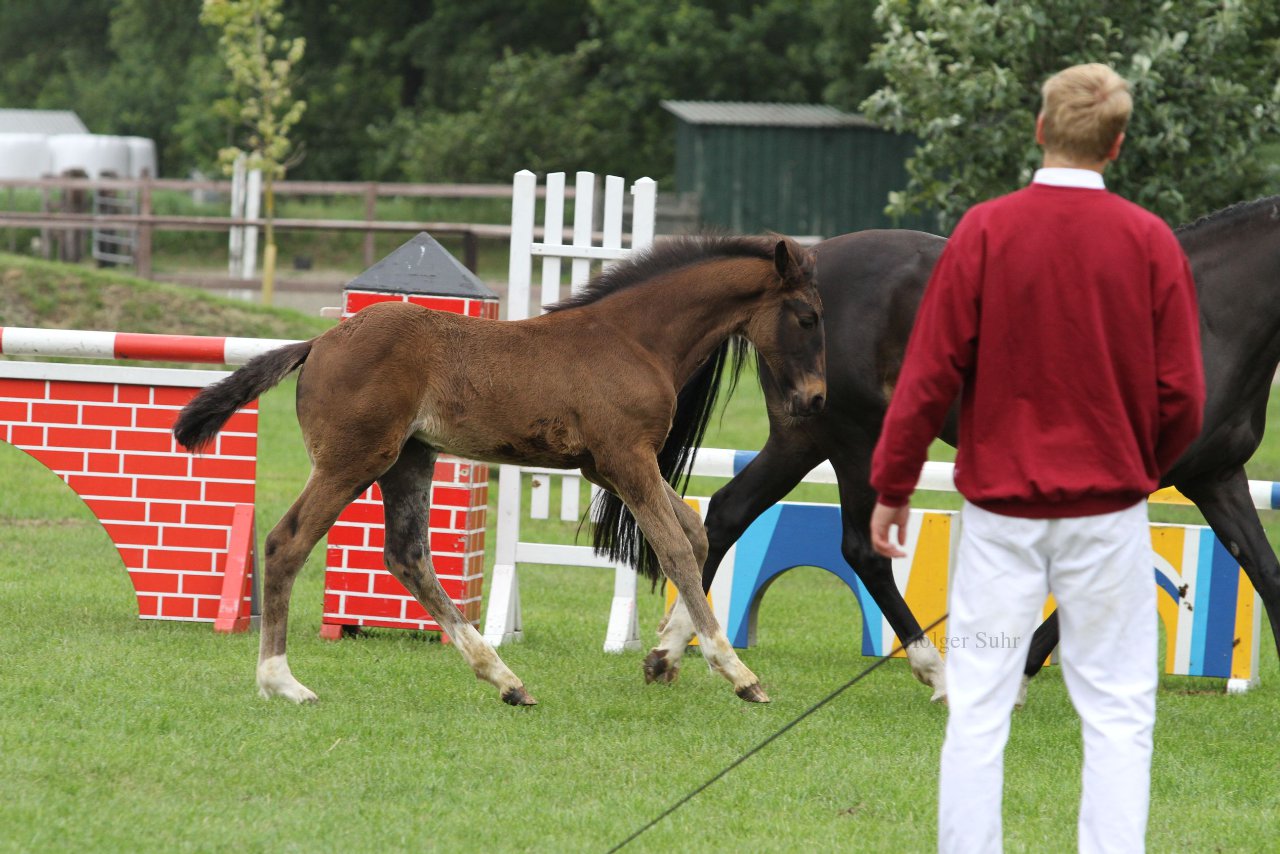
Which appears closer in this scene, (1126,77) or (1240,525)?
(1240,525)

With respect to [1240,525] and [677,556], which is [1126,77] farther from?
[677,556]

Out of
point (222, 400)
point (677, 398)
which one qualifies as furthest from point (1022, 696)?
point (222, 400)

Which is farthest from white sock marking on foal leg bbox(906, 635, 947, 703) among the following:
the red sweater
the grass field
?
the red sweater

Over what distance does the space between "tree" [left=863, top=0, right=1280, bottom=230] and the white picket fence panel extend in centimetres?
540

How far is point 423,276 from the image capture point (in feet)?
21.3

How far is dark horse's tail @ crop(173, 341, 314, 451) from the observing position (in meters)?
5.29

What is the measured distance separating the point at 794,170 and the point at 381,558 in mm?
21518

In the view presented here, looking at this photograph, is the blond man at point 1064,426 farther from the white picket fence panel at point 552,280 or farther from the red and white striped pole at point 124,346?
the red and white striped pole at point 124,346

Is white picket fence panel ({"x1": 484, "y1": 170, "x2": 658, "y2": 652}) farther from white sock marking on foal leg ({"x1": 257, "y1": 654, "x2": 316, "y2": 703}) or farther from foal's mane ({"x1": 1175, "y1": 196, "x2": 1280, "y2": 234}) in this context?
foal's mane ({"x1": 1175, "y1": 196, "x2": 1280, "y2": 234})

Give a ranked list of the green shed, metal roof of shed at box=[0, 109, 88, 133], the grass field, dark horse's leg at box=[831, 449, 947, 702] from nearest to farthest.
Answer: the grass field < dark horse's leg at box=[831, 449, 947, 702] < the green shed < metal roof of shed at box=[0, 109, 88, 133]

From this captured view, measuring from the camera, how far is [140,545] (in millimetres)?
6516

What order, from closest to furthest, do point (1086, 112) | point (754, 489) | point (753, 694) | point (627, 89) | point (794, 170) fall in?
point (1086, 112)
point (753, 694)
point (754, 489)
point (794, 170)
point (627, 89)

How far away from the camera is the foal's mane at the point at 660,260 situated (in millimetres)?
5535

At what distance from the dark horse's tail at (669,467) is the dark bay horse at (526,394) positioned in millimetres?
491
